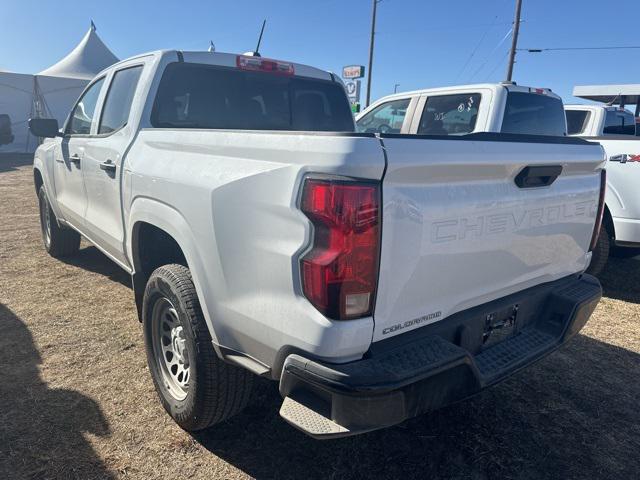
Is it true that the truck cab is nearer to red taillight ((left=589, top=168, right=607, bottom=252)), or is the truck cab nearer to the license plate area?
red taillight ((left=589, top=168, right=607, bottom=252))

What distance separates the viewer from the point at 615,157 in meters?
4.88

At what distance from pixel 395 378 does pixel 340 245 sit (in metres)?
0.49

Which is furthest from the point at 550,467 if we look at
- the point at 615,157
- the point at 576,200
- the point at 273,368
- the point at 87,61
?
the point at 87,61

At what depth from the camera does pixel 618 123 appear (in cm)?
773

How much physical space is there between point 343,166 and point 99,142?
8.35 feet

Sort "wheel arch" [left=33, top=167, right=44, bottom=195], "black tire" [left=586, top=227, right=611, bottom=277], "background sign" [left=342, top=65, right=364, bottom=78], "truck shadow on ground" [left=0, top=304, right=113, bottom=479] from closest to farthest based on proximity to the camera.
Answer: "truck shadow on ground" [left=0, top=304, right=113, bottom=479]
"black tire" [left=586, top=227, right=611, bottom=277]
"wheel arch" [left=33, top=167, right=44, bottom=195]
"background sign" [left=342, top=65, right=364, bottom=78]

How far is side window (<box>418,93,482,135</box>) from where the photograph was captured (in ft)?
18.0

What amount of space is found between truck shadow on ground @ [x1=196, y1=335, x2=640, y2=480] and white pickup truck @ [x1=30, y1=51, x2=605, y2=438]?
341mm

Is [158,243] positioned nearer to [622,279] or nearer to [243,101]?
[243,101]

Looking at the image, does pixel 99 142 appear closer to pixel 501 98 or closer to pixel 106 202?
pixel 106 202

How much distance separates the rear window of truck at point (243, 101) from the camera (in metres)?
3.05

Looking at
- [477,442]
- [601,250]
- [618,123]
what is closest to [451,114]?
[601,250]

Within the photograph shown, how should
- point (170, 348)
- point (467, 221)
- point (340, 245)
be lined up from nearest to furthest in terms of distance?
1. point (340, 245)
2. point (467, 221)
3. point (170, 348)

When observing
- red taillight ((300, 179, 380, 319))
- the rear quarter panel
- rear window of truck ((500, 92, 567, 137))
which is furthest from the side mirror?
rear window of truck ((500, 92, 567, 137))
